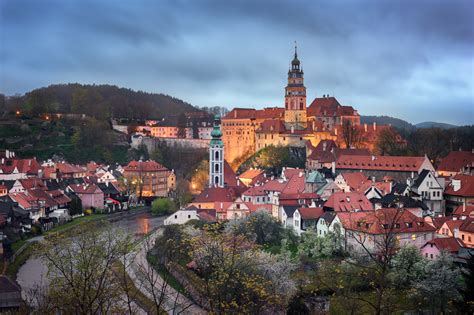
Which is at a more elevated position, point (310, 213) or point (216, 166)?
point (216, 166)

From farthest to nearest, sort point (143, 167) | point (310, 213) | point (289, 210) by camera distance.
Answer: point (143, 167) < point (289, 210) < point (310, 213)

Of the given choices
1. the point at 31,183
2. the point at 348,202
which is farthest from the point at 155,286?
the point at 31,183

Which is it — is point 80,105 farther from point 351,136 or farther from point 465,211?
point 465,211

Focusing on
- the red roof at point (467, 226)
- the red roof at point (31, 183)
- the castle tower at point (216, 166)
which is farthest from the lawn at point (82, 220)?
the red roof at point (467, 226)

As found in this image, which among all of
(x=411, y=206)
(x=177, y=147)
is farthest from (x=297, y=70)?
(x=411, y=206)

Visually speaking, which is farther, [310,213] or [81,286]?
[310,213]

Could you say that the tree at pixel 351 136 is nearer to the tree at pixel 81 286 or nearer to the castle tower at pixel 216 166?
the castle tower at pixel 216 166
